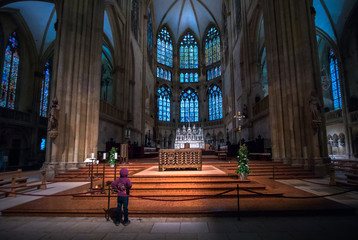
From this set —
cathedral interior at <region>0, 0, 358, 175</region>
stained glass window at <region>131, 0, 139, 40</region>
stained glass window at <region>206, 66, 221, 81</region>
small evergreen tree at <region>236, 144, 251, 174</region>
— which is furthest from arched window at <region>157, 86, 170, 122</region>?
small evergreen tree at <region>236, 144, 251, 174</region>

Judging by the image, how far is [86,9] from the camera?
12086 millimetres

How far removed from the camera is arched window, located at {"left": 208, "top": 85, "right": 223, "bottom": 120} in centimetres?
3638

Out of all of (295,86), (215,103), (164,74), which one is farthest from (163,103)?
(295,86)

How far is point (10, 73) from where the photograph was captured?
18.7 meters

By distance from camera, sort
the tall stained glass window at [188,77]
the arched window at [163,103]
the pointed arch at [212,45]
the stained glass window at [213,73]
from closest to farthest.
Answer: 1. the stained glass window at [213,73]
2. the pointed arch at [212,45]
3. the arched window at [163,103]
4. the tall stained glass window at [188,77]

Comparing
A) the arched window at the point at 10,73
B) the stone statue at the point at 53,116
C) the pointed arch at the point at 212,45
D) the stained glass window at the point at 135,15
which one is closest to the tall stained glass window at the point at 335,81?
the pointed arch at the point at 212,45

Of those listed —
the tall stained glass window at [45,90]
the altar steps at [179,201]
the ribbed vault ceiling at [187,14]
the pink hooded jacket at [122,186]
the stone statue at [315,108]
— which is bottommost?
the altar steps at [179,201]

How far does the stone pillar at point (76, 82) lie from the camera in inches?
413

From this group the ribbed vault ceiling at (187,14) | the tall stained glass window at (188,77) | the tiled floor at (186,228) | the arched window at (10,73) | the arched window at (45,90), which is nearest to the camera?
the tiled floor at (186,228)

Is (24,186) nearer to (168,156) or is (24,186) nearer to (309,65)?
(168,156)

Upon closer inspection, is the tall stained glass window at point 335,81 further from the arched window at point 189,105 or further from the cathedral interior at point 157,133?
the arched window at point 189,105

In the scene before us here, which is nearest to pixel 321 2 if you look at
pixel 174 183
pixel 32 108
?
pixel 174 183

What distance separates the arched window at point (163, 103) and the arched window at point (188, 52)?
20.3 feet

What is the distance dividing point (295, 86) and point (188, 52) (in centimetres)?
3141
